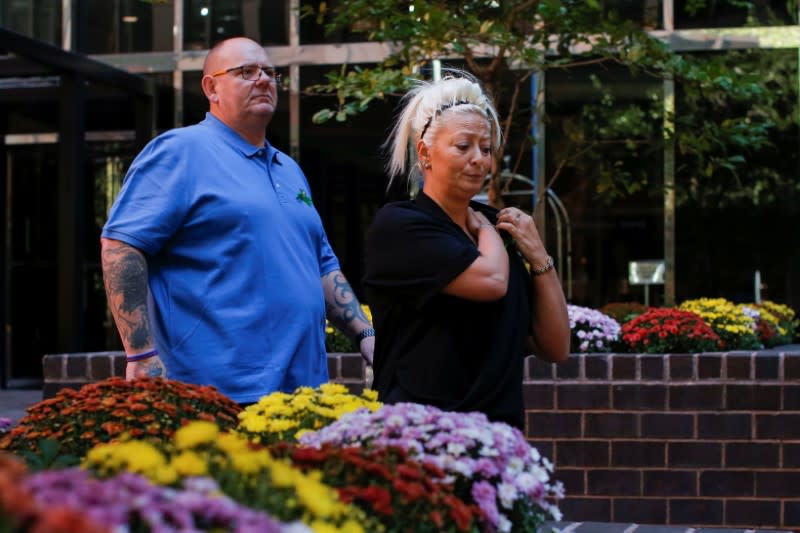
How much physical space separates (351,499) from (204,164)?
1.67 metres

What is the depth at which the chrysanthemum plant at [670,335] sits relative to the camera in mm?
7496

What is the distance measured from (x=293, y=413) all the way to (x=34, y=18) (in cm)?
1061

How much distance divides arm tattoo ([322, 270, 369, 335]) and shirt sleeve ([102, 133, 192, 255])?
2.35ft

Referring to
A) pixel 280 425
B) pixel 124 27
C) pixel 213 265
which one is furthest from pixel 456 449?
pixel 124 27

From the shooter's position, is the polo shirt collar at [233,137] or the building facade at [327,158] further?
the building facade at [327,158]

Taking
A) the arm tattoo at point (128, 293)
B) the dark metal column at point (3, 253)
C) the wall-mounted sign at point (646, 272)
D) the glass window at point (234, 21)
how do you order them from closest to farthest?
the arm tattoo at point (128, 293)
the wall-mounted sign at point (646, 272)
the dark metal column at point (3, 253)
the glass window at point (234, 21)

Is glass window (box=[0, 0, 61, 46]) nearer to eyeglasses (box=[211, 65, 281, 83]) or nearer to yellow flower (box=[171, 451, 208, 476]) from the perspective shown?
eyeglasses (box=[211, 65, 281, 83])

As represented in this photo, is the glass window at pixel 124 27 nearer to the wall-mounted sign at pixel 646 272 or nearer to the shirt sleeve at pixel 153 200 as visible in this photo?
the wall-mounted sign at pixel 646 272

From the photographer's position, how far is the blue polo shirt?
12.0 feet

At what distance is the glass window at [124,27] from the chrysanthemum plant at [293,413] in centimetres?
1080

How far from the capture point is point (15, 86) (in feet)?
40.4

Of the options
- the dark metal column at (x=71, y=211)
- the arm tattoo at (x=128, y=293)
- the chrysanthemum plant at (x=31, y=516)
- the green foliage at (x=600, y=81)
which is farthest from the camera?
the dark metal column at (x=71, y=211)

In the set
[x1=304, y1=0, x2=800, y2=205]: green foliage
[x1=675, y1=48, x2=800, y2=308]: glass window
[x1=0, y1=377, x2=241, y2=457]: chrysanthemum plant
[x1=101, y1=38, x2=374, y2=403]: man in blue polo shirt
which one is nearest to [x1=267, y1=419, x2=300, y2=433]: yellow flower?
[x1=0, y1=377, x2=241, y2=457]: chrysanthemum plant

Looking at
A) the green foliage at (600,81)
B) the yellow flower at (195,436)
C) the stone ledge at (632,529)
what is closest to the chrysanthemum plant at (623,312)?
the green foliage at (600,81)
